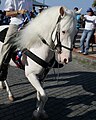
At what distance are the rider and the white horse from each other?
1.52ft

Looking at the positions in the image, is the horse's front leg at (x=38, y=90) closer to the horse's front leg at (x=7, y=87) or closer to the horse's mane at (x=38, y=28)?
the horse's mane at (x=38, y=28)

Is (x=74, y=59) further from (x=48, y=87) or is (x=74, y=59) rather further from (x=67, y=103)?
(x=67, y=103)

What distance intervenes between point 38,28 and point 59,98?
2.09m

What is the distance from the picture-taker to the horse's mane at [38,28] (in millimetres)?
3872

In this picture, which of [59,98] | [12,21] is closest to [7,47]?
[12,21]

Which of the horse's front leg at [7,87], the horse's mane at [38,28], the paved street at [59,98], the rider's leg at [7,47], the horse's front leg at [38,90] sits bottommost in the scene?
the paved street at [59,98]

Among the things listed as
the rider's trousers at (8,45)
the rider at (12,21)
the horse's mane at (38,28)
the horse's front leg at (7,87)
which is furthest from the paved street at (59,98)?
the horse's mane at (38,28)

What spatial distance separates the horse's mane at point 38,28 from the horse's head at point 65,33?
0.33 feet

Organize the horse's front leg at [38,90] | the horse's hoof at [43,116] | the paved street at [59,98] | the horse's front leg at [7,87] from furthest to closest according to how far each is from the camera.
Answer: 1. the horse's front leg at [7,87]
2. the paved street at [59,98]
3. the horse's hoof at [43,116]
4. the horse's front leg at [38,90]

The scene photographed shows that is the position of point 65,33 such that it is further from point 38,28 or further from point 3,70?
point 3,70

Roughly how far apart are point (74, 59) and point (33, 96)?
16.2 ft

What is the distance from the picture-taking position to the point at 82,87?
653 cm

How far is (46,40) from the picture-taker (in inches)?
158

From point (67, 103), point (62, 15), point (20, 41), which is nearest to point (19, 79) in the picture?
point (67, 103)
